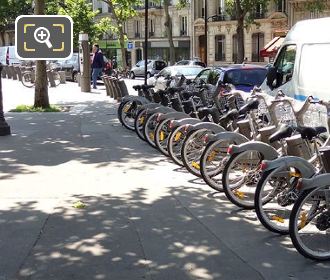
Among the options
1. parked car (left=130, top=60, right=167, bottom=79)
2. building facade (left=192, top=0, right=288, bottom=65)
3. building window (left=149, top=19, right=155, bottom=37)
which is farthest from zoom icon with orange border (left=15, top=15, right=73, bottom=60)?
building window (left=149, top=19, right=155, bottom=37)

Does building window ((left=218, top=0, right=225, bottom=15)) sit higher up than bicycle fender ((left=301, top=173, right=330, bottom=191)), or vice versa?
building window ((left=218, top=0, right=225, bottom=15))

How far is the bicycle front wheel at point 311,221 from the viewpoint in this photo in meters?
4.61

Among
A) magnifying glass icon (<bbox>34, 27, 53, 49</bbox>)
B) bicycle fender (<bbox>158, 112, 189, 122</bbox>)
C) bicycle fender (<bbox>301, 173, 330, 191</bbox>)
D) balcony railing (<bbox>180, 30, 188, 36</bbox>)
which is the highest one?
balcony railing (<bbox>180, 30, 188, 36</bbox>)

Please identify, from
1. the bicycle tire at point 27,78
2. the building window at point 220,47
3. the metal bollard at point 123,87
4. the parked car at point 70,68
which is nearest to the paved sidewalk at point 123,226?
the metal bollard at point 123,87

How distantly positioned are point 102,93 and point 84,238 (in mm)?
17688

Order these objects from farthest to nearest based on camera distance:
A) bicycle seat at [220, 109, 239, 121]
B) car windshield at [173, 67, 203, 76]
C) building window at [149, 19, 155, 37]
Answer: building window at [149, 19, 155, 37], car windshield at [173, 67, 203, 76], bicycle seat at [220, 109, 239, 121]

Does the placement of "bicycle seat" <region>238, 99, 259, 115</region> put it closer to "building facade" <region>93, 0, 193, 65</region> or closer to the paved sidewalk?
the paved sidewalk

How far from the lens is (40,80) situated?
15.6 metres

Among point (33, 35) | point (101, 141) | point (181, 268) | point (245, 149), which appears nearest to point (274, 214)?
point (245, 149)

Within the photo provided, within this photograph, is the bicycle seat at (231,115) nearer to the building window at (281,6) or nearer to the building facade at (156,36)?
the building window at (281,6)

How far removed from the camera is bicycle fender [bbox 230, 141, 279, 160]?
595 cm

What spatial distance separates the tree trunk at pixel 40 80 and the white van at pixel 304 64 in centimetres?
727

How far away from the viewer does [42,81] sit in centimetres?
1559

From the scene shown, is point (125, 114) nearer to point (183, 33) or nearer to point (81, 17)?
point (81, 17)
